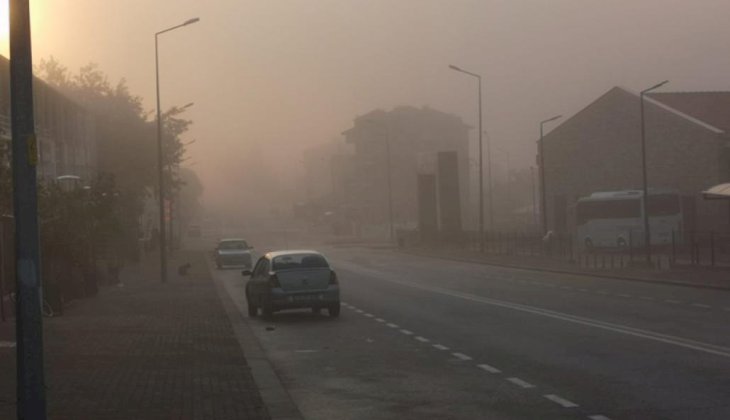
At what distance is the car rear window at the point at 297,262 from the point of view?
2453 cm

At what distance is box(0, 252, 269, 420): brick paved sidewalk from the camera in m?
11.1

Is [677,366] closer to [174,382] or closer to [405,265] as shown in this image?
[174,382]

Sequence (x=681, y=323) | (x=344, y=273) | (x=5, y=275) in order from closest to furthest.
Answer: (x=681, y=323) → (x=5, y=275) → (x=344, y=273)

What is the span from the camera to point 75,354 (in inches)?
647

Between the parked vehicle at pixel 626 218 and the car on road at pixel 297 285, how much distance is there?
117ft

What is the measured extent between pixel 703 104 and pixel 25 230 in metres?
70.0

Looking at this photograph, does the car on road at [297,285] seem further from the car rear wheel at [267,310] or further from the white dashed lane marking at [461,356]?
the white dashed lane marking at [461,356]

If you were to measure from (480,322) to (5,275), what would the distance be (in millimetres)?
10890

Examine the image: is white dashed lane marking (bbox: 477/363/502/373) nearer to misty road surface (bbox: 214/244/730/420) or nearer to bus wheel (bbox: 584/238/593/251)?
misty road surface (bbox: 214/244/730/420)

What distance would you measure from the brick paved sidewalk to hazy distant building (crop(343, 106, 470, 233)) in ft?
388

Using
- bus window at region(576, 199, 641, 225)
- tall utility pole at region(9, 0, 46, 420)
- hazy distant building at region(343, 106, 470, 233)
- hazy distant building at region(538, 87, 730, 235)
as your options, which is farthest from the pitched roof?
hazy distant building at region(343, 106, 470, 233)

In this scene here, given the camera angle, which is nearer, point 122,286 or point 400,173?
point 122,286

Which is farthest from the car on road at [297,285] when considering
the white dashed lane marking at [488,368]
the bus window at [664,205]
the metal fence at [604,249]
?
the bus window at [664,205]

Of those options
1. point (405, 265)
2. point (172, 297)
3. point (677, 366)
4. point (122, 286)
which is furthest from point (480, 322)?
point (405, 265)
